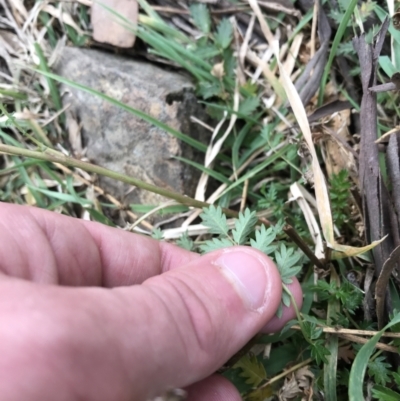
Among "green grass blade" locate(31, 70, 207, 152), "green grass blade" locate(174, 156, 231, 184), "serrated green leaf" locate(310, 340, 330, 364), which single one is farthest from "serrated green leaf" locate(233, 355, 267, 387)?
"green grass blade" locate(31, 70, 207, 152)

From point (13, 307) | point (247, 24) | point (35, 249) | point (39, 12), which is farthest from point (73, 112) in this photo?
point (13, 307)

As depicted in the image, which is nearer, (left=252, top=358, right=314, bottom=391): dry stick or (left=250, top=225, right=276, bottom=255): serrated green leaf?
(left=250, top=225, right=276, bottom=255): serrated green leaf

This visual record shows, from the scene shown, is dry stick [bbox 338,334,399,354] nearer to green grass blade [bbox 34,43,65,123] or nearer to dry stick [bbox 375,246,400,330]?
dry stick [bbox 375,246,400,330]

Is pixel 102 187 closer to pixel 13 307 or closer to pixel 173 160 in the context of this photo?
pixel 173 160

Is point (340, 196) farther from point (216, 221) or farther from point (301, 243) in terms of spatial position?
point (216, 221)

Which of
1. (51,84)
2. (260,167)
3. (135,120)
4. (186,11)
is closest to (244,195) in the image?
(260,167)
